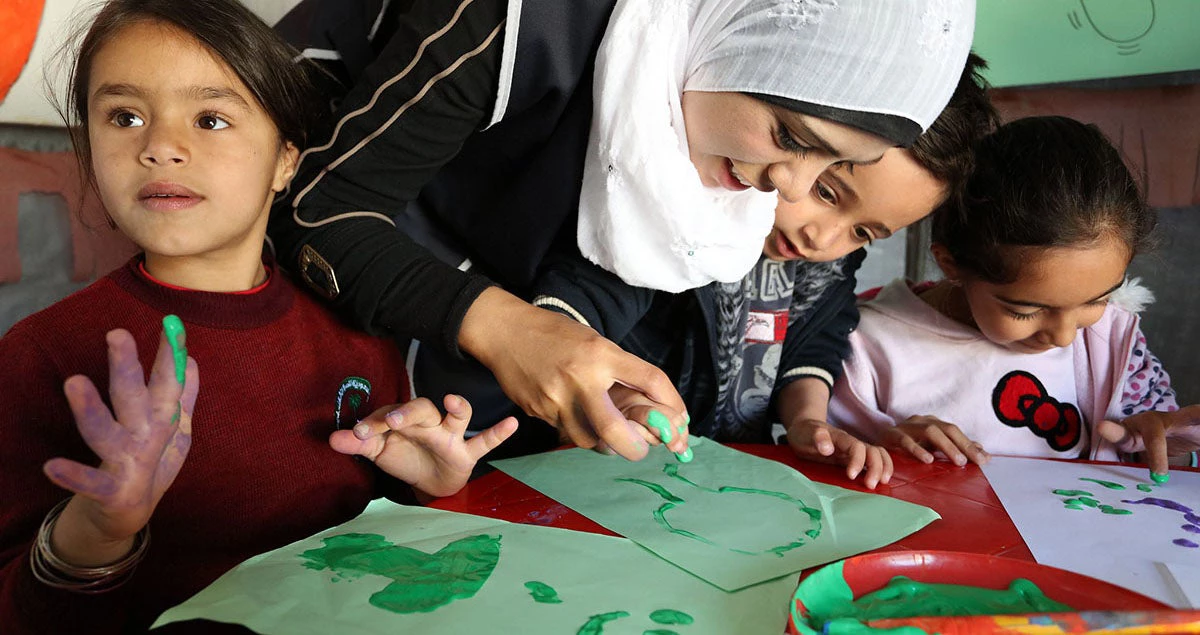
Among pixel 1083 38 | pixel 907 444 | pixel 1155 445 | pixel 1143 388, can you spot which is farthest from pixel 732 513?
pixel 1083 38

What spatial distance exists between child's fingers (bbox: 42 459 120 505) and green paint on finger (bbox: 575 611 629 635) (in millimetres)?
297

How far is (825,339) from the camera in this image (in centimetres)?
137

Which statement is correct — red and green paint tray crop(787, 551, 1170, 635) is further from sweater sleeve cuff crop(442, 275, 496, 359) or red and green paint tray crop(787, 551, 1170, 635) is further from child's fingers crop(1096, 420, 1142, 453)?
child's fingers crop(1096, 420, 1142, 453)

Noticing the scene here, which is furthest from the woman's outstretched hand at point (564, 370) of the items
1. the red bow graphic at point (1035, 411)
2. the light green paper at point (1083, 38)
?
the light green paper at point (1083, 38)

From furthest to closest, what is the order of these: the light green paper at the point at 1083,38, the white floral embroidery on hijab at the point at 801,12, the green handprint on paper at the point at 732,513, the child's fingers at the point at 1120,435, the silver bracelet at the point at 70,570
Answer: the light green paper at the point at 1083,38, the child's fingers at the point at 1120,435, the white floral embroidery on hijab at the point at 801,12, the green handprint on paper at the point at 732,513, the silver bracelet at the point at 70,570

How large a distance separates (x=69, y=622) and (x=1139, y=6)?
2.05 m

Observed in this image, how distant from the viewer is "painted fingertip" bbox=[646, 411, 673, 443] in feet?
2.50

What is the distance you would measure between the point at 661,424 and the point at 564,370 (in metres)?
0.10

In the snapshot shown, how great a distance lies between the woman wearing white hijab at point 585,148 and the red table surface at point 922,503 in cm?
8

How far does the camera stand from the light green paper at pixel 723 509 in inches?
28.6

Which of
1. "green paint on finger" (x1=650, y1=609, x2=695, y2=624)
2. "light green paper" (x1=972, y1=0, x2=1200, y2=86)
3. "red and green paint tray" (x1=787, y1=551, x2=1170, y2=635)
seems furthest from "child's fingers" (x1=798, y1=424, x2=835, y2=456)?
"light green paper" (x1=972, y1=0, x2=1200, y2=86)

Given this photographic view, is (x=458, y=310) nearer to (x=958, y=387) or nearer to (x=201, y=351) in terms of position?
(x=201, y=351)

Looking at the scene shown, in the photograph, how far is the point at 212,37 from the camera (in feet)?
2.92

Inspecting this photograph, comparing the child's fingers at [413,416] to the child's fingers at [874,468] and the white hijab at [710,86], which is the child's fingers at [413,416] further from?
the child's fingers at [874,468]
